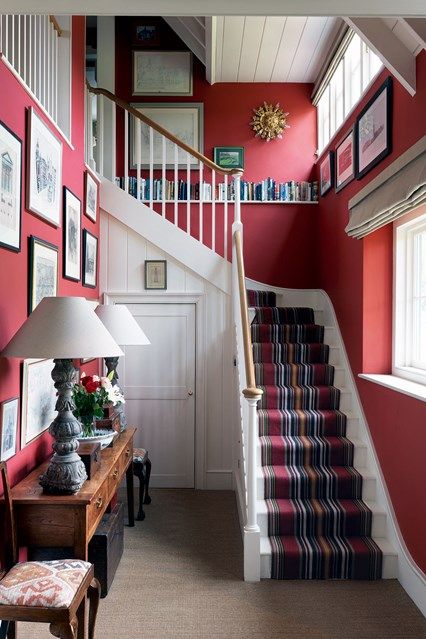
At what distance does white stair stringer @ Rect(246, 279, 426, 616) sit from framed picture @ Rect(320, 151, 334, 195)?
4.15 feet

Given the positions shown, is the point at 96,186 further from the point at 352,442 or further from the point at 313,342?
the point at 352,442

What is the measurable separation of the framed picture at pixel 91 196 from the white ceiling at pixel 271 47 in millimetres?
1913

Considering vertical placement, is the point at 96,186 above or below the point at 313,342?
above

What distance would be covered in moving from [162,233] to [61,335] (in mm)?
2507

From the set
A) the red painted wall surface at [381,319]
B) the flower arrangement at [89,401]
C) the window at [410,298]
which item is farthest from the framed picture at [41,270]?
the window at [410,298]

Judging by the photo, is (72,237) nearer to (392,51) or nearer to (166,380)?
(166,380)

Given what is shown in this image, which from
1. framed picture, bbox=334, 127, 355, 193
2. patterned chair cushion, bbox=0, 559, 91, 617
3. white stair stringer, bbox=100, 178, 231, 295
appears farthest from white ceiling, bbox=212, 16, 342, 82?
patterned chair cushion, bbox=0, 559, 91, 617

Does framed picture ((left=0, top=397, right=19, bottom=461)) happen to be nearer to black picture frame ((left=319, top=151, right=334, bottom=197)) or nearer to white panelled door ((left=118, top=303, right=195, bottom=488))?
white panelled door ((left=118, top=303, right=195, bottom=488))

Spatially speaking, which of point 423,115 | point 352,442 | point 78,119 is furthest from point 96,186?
point 352,442

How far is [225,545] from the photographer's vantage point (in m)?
3.38

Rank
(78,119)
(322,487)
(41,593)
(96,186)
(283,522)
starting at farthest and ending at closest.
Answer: (96,186) < (78,119) < (322,487) < (283,522) < (41,593)

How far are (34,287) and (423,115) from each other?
2.36 meters

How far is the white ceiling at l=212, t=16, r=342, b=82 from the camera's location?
4.64 metres

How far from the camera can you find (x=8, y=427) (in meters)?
2.34
